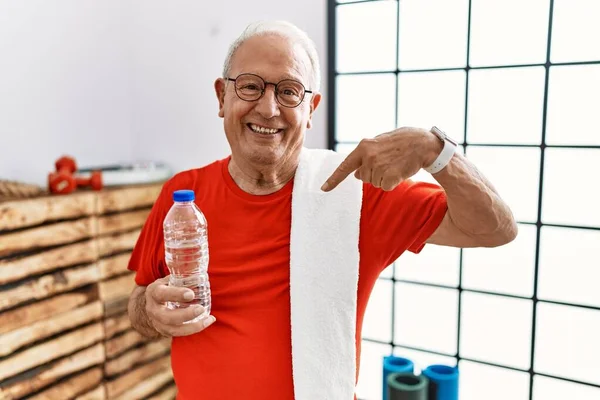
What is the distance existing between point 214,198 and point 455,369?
104 cm

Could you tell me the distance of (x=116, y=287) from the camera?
2.01m

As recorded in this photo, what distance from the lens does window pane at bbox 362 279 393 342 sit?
2.01 metres

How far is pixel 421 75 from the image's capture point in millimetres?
1847

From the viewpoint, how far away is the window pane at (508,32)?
161 cm

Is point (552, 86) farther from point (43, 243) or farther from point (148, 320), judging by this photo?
point (43, 243)

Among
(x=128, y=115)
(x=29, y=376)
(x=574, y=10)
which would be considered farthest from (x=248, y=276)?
(x=128, y=115)

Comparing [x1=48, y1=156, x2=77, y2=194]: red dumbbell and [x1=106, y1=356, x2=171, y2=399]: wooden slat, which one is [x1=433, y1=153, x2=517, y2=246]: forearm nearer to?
[x1=48, y1=156, x2=77, y2=194]: red dumbbell

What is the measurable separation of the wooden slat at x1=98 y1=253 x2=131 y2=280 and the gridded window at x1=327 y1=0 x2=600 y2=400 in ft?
3.17

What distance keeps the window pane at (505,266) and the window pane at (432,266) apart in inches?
1.7

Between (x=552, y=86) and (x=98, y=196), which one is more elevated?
(x=552, y=86)

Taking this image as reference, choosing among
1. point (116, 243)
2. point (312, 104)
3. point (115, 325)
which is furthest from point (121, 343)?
point (312, 104)

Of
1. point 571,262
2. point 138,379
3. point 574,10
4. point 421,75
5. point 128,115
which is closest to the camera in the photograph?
point 574,10

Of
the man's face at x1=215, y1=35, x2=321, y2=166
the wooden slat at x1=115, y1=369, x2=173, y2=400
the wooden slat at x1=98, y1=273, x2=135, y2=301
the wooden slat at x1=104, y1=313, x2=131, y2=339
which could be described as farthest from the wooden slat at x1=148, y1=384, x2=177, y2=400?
the man's face at x1=215, y1=35, x2=321, y2=166

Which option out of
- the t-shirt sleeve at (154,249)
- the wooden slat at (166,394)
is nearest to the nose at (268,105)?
the t-shirt sleeve at (154,249)
